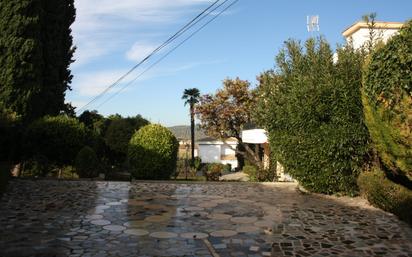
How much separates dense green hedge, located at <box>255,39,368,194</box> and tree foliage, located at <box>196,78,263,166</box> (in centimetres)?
1954

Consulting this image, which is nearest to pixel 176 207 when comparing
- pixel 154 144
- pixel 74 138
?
pixel 154 144

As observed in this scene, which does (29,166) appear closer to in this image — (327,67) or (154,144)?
(154,144)

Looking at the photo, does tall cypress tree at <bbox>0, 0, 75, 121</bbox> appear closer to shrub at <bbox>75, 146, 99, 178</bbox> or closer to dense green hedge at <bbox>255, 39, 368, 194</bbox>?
shrub at <bbox>75, 146, 99, 178</bbox>

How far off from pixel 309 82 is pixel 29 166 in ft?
51.3

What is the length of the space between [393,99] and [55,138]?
1307 centimetres

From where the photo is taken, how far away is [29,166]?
21359 mm

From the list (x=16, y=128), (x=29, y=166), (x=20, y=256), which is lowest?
(x=20, y=256)

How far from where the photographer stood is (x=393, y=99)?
8.40 metres

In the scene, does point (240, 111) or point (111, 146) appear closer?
point (111, 146)

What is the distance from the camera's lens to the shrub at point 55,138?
55.6 ft

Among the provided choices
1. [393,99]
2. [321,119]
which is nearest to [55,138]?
[321,119]

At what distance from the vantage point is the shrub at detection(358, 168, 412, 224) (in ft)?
27.5

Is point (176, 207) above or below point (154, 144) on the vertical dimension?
below

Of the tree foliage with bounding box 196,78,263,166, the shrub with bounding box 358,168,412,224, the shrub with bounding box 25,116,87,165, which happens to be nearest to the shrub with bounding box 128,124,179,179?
the shrub with bounding box 25,116,87,165
